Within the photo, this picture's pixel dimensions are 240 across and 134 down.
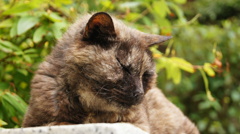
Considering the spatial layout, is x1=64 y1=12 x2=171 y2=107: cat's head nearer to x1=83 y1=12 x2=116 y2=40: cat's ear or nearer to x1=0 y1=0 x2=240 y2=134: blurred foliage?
x1=83 y1=12 x2=116 y2=40: cat's ear

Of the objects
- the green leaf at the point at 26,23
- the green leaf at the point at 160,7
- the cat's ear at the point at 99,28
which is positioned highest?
the cat's ear at the point at 99,28

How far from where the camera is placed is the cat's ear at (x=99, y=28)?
249cm

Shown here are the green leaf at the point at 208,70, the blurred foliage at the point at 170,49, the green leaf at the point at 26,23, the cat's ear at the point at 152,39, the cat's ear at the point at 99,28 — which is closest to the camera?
the cat's ear at the point at 99,28

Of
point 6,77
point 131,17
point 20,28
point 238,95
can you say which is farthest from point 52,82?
point 238,95

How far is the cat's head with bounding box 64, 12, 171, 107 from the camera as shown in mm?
2506

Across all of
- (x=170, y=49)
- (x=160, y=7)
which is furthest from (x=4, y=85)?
(x=170, y=49)

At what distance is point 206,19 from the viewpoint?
10.5 metres

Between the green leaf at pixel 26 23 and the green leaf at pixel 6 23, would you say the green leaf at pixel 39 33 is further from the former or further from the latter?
the green leaf at pixel 6 23

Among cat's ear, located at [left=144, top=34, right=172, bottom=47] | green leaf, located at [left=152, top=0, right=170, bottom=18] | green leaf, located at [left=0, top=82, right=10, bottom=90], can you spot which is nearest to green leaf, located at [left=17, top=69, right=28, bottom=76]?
green leaf, located at [left=0, top=82, right=10, bottom=90]

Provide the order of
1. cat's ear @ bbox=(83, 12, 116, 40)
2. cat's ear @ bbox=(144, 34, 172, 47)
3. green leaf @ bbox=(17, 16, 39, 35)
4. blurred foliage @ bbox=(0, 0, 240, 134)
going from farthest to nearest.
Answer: blurred foliage @ bbox=(0, 0, 240, 134) → green leaf @ bbox=(17, 16, 39, 35) → cat's ear @ bbox=(144, 34, 172, 47) → cat's ear @ bbox=(83, 12, 116, 40)

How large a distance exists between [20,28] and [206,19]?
26.2ft

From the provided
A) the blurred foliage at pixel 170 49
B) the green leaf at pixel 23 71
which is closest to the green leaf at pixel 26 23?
the blurred foliage at pixel 170 49

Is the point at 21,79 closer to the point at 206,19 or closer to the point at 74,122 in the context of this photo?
the point at 74,122

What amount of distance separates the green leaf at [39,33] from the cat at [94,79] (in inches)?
21.1
